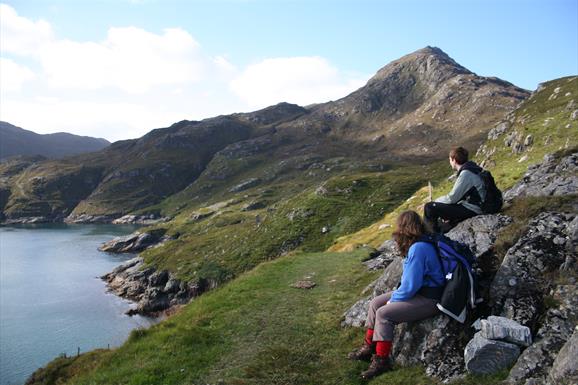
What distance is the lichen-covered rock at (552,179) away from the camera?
16.0 meters

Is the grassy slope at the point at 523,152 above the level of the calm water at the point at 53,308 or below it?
above

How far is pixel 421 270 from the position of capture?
12.0 m

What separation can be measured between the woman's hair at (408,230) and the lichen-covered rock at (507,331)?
2.94m

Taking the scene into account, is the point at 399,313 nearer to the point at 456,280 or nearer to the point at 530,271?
the point at 456,280

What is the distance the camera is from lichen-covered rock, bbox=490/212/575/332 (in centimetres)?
1125

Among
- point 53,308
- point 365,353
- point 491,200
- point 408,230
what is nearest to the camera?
point 408,230

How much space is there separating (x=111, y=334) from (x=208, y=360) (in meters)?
54.0

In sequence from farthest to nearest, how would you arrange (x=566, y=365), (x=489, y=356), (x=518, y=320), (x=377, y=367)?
(x=377, y=367) → (x=518, y=320) → (x=489, y=356) → (x=566, y=365)

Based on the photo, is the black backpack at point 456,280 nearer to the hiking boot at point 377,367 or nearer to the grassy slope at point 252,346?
the grassy slope at point 252,346

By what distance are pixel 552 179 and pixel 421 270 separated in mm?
10641

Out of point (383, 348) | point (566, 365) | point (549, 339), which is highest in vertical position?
point (566, 365)

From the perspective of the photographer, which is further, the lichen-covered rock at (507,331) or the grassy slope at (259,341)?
the grassy slope at (259,341)

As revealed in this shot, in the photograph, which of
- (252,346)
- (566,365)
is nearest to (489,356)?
(566,365)

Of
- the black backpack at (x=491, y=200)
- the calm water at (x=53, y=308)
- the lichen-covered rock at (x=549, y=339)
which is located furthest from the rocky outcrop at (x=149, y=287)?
the lichen-covered rock at (x=549, y=339)
